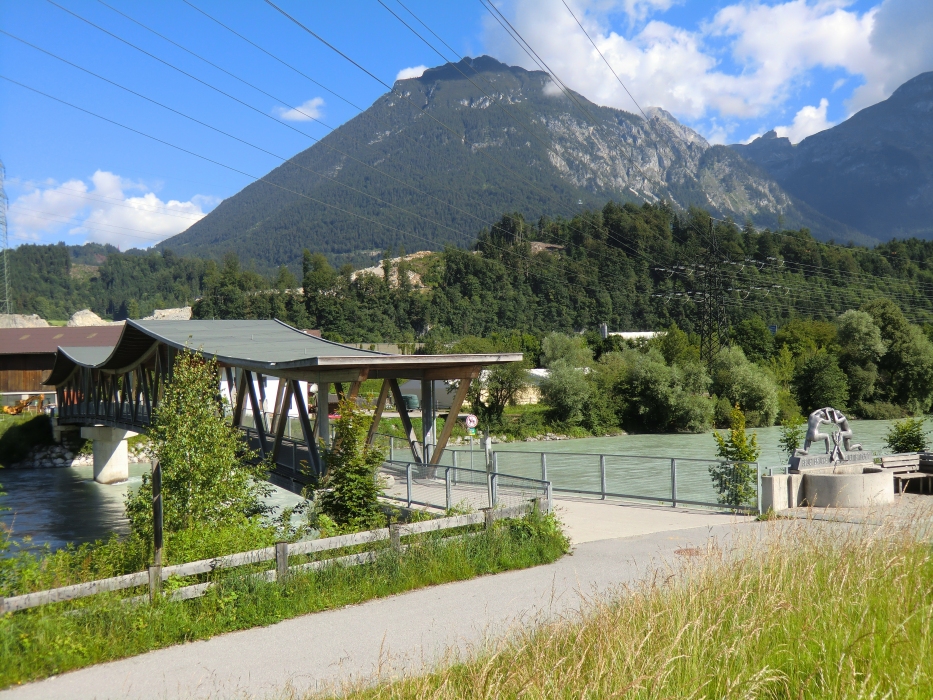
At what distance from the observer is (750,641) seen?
488 cm

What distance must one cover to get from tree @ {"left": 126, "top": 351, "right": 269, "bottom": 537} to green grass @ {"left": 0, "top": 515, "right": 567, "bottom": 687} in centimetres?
298

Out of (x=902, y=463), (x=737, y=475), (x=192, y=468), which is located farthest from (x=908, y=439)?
(x=192, y=468)

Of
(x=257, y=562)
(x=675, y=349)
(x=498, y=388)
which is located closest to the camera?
(x=257, y=562)

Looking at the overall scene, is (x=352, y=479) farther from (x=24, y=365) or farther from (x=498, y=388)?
(x=24, y=365)

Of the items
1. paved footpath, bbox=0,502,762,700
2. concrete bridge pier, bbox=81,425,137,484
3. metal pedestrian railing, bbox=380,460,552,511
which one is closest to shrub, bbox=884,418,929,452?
metal pedestrian railing, bbox=380,460,552,511

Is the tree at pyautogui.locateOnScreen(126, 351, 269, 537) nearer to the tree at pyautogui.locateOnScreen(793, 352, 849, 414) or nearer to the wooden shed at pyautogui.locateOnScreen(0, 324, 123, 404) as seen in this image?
the tree at pyautogui.locateOnScreen(793, 352, 849, 414)

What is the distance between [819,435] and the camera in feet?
57.6

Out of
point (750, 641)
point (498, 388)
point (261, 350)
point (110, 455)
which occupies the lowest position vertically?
point (110, 455)

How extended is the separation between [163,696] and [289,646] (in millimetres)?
1455

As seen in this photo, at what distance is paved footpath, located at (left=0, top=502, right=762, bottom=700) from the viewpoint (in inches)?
257

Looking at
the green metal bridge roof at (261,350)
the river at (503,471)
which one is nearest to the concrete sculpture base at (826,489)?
the river at (503,471)

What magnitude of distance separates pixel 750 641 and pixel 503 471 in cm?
1855

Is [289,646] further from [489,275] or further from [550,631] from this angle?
[489,275]

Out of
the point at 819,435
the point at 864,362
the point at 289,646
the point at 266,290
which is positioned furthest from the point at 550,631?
the point at 266,290
